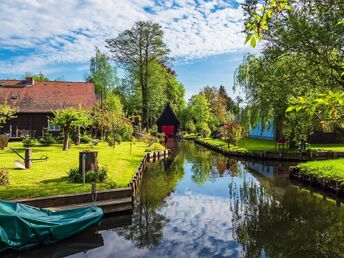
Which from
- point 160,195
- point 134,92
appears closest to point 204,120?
point 134,92

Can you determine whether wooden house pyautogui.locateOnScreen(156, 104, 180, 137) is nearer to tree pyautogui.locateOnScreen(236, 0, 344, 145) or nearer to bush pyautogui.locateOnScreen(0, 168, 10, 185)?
tree pyautogui.locateOnScreen(236, 0, 344, 145)

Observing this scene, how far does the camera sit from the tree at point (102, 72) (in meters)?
69.1

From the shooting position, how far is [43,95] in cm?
4125

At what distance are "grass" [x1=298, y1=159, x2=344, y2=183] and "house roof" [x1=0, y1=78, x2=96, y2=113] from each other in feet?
93.0

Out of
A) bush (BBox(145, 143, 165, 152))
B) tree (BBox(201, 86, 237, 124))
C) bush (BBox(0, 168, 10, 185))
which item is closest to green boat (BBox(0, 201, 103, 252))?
bush (BBox(0, 168, 10, 185))

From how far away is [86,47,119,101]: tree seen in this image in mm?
69062

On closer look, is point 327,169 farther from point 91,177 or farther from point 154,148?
point 154,148

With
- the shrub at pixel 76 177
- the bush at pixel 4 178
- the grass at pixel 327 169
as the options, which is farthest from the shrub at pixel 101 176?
the grass at pixel 327 169

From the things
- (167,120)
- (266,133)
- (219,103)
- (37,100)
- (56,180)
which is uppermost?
(219,103)

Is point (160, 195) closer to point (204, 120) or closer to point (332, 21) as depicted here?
point (332, 21)

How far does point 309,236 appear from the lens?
36.0 feet

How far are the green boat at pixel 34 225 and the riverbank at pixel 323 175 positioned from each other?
1263 centimetres

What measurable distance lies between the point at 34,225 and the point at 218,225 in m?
6.54

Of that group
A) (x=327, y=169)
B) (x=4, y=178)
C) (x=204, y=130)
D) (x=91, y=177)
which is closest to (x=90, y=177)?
(x=91, y=177)
